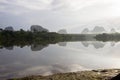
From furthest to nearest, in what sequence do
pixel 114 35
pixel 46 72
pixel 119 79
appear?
pixel 114 35 < pixel 46 72 < pixel 119 79

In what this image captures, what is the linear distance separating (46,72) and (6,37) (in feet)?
210

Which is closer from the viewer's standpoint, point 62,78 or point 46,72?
point 62,78

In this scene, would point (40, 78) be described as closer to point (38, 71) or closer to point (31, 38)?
point (38, 71)

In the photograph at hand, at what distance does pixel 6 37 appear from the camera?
8050 cm

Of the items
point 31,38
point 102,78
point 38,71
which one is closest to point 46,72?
point 38,71

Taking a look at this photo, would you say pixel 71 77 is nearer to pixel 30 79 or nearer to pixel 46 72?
pixel 30 79

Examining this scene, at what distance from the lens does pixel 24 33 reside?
91.3m

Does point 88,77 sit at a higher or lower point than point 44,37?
lower

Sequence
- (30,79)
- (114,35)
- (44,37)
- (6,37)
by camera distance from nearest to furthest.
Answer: (30,79)
(6,37)
(44,37)
(114,35)

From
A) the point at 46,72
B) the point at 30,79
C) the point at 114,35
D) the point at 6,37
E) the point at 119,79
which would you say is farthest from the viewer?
the point at 114,35

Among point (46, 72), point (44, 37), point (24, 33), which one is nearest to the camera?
point (46, 72)

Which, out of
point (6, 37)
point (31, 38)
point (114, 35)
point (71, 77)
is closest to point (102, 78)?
point (71, 77)

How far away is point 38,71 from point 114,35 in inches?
4873

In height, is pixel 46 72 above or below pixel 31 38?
below
